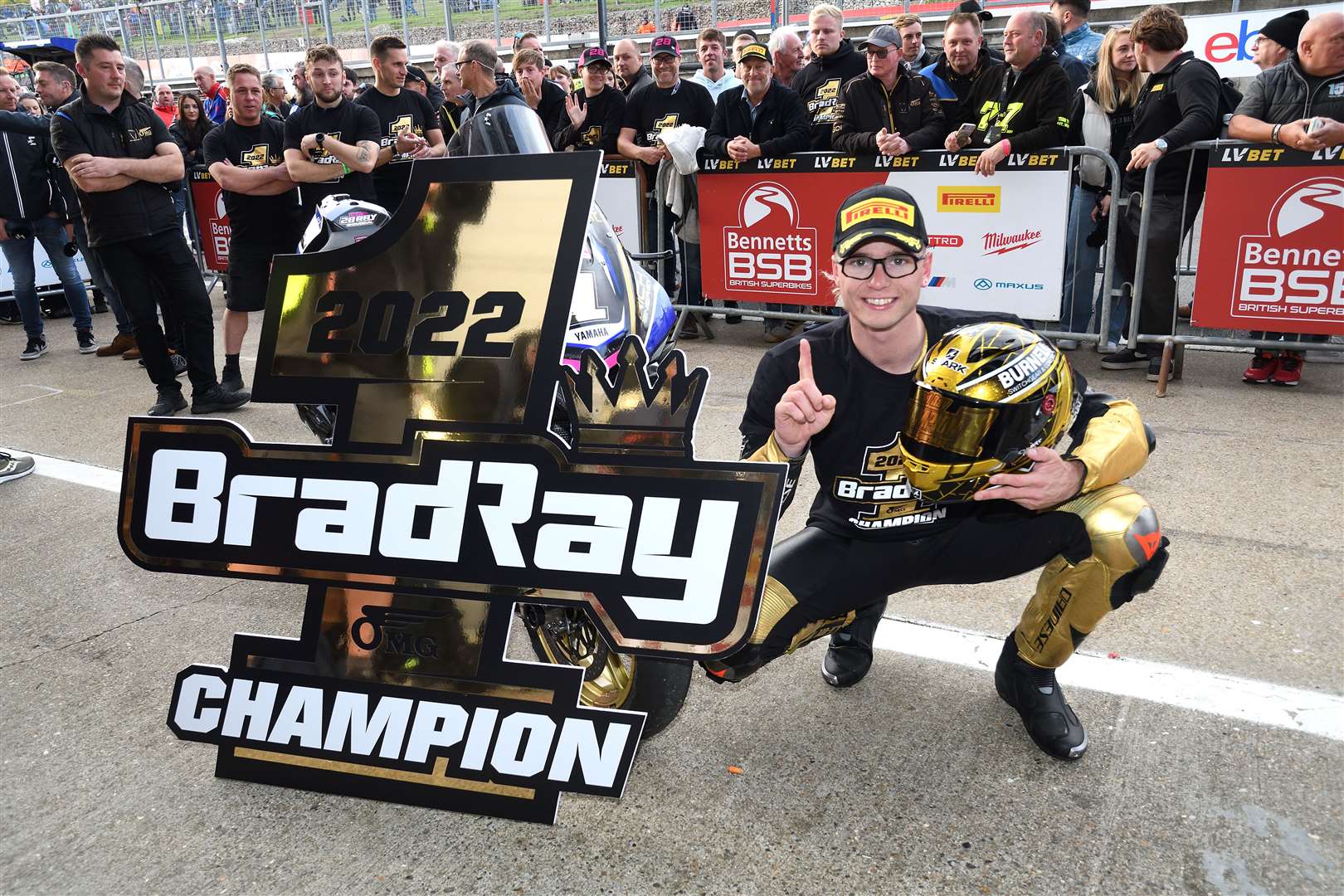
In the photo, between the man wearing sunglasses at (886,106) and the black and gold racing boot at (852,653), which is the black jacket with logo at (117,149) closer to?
the man wearing sunglasses at (886,106)

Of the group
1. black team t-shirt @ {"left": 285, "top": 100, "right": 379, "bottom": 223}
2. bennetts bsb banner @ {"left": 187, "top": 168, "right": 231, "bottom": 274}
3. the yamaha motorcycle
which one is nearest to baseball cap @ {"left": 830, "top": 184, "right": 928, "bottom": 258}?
the yamaha motorcycle

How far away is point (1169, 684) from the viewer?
2998 mm

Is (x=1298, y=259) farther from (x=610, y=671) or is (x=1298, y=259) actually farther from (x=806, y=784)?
(x=610, y=671)

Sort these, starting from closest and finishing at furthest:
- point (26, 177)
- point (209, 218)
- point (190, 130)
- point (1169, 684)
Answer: point (1169, 684) < point (26, 177) < point (209, 218) < point (190, 130)

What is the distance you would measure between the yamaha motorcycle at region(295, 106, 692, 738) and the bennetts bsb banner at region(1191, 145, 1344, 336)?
3.83m

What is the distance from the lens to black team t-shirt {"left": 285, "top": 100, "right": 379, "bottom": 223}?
6.37m

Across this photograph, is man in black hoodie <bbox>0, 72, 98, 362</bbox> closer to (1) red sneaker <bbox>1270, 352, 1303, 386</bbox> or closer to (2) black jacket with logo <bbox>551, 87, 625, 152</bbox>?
(2) black jacket with logo <bbox>551, 87, 625, 152</bbox>

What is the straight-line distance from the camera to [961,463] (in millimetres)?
2422

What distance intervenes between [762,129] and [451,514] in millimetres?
5522

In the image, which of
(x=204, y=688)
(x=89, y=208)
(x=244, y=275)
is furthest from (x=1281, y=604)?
(x=89, y=208)

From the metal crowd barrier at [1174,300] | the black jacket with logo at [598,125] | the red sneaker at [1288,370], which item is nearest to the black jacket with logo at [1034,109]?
the metal crowd barrier at [1174,300]

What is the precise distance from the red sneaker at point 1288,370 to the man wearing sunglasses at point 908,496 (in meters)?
3.93

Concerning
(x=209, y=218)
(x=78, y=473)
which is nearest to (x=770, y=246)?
(x=78, y=473)

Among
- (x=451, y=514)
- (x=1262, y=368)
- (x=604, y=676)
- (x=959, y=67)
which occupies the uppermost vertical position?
(x=959, y=67)
